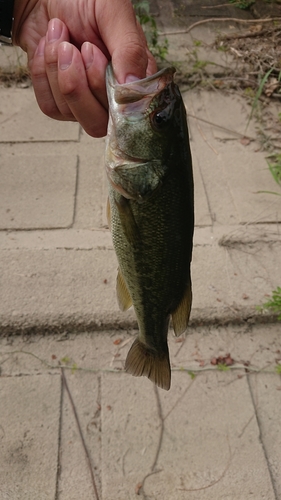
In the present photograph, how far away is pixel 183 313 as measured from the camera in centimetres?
150

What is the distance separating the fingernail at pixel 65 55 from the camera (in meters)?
1.40

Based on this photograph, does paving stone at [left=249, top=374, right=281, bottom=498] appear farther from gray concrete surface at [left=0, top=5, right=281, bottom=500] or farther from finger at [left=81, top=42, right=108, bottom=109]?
finger at [left=81, top=42, right=108, bottom=109]

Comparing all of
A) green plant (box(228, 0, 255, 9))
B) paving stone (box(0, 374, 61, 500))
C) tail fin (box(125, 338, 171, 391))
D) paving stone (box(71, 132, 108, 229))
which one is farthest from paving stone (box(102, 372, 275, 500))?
green plant (box(228, 0, 255, 9))

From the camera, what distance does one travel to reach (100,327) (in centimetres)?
252

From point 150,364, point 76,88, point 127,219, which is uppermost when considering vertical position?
point 76,88

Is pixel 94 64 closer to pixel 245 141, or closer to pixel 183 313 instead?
pixel 183 313

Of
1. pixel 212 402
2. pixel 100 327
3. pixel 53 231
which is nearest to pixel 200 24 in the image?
pixel 53 231

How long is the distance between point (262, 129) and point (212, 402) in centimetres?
235

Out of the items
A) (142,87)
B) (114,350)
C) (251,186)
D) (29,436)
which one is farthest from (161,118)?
(251,186)

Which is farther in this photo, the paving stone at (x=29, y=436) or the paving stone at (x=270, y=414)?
the paving stone at (x=270, y=414)

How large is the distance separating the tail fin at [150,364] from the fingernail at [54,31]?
40.7 inches

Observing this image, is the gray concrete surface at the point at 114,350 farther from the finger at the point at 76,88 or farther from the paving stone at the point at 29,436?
the finger at the point at 76,88

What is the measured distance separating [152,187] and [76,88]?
0.41 metres

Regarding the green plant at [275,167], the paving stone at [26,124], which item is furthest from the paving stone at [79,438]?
the paving stone at [26,124]
